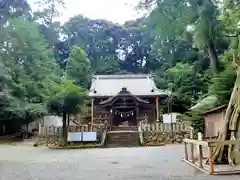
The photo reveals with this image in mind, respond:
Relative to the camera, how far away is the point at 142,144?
17891 mm

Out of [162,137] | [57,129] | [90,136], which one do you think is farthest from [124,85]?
[90,136]

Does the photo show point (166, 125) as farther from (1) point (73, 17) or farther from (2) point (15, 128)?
(1) point (73, 17)

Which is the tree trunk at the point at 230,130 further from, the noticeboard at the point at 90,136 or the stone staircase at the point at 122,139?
the noticeboard at the point at 90,136

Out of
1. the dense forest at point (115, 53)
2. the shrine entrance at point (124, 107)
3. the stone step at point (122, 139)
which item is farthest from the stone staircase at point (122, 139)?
the shrine entrance at point (124, 107)

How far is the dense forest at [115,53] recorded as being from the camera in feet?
50.0

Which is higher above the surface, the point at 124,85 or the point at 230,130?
the point at 124,85

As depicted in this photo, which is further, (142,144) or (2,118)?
(2,118)

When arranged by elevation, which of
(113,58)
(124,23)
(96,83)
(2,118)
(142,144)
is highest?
(124,23)

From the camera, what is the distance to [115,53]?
48.1 meters

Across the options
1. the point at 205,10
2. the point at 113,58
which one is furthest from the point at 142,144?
the point at 113,58

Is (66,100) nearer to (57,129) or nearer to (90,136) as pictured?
(90,136)

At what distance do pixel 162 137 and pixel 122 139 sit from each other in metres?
2.57

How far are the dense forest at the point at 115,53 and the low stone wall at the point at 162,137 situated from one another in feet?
4.16

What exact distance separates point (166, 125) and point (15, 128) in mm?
11595
